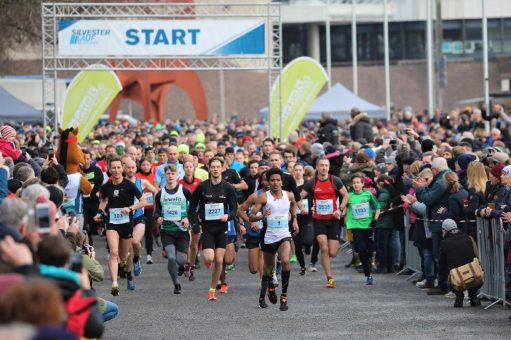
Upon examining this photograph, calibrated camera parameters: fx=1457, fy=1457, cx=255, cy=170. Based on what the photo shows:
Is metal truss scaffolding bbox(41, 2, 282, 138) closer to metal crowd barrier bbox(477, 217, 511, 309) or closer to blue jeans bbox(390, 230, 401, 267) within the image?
blue jeans bbox(390, 230, 401, 267)

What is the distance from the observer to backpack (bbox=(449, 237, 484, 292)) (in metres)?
15.5

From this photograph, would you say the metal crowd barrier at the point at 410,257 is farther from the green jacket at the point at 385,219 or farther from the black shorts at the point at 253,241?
the black shorts at the point at 253,241

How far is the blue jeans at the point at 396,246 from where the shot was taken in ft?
66.5

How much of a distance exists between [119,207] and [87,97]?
11.1 meters

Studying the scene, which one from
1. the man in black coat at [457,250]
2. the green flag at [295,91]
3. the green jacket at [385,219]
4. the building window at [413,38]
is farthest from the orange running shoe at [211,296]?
the building window at [413,38]

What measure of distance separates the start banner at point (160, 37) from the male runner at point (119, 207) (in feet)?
36.3

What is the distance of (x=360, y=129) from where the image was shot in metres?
29.7

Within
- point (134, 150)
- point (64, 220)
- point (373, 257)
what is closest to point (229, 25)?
point (134, 150)

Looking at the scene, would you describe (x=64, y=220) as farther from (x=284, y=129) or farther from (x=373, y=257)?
(x=284, y=129)

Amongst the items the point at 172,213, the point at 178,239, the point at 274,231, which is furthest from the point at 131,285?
the point at 274,231

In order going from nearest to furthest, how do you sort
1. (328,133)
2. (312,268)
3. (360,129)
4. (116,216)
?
(116,216) → (312,268) → (328,133) → (360,129)

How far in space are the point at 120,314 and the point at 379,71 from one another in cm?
6275

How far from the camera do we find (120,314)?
51.8 ft

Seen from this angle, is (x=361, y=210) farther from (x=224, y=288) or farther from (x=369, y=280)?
(x=224, y=288)
